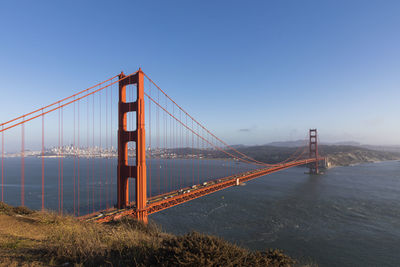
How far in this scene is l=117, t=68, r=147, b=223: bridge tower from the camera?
451 inches

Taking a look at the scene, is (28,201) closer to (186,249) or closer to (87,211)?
(87,211)

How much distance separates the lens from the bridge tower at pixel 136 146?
37.6 ft

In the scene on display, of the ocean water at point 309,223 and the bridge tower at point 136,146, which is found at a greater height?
the bridge tower at point 136,146

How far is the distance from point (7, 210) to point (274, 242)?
15.1 meters

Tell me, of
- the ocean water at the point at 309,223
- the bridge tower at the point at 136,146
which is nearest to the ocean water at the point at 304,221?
the ocean water at the point at 309,223

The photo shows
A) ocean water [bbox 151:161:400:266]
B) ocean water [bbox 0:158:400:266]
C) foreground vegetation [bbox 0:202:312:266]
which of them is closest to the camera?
foreground vegetation [bbox 0:202:312:266]

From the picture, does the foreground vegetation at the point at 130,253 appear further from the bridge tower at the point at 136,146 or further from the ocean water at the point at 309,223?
the ocean water at the point at 309,223

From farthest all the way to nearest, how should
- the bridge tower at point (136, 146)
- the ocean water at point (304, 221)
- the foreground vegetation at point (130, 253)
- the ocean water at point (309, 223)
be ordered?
the ocean water at point (304, 221) → the ocean water at point (309, 223) → the bridge tower at point (136, 146) → the foreground vegetation at point (130, 253)

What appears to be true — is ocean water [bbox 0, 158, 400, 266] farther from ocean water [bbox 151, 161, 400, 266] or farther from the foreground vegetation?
the foreground vegetation

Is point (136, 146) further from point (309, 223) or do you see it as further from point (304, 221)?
point (304, 221)

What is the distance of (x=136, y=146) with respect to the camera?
37.7 ft

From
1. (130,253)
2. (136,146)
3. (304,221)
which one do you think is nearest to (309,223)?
(304,221)

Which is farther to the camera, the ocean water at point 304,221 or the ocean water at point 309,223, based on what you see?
the ocean water at point 304,221

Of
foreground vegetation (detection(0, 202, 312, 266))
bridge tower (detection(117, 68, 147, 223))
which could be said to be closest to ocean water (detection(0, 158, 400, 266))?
bridge tower (detection(117, 68, 147, 223))
